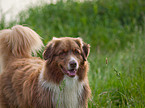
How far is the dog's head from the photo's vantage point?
13.7 ft

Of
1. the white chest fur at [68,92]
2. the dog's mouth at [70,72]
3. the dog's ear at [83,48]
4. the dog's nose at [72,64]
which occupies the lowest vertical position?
the white chest fur at [68,92]

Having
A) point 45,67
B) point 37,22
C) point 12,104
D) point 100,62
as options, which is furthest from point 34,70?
point 37,22

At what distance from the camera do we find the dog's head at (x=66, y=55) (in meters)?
A: 4.18

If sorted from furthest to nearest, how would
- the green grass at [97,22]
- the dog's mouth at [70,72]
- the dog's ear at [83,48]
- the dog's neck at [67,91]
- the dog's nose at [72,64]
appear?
the green grass at [97,22], the dog's ear at [83,48], the dog's neck at [67,91], the dog's mouth at [70,72], the dog's nose at [72,64]

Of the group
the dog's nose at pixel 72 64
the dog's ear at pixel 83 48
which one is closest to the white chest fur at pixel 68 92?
the dog's nose at pixel 72 64

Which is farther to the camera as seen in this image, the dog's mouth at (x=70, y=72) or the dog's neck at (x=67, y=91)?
the dog's neck at (x=67, y=91)

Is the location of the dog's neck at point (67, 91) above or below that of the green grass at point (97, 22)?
below

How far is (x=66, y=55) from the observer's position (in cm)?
429

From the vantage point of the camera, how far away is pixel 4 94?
16.5 ft

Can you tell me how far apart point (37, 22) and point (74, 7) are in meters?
2.28

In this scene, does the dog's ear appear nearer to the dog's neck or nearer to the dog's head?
Answer: the dog's head

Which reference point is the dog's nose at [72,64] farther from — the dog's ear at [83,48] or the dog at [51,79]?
the dog's ear at [83,48]

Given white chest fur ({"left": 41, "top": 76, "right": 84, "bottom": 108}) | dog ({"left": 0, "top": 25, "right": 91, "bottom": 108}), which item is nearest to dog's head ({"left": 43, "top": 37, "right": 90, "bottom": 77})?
dog ({"left": 0, "top": 25, "right": 91, "bottom": 108})

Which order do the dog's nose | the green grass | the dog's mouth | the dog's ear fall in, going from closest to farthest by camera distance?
1. the dog's nose
2. the dog's mouth
3. the dog's ear
4. the green grass
